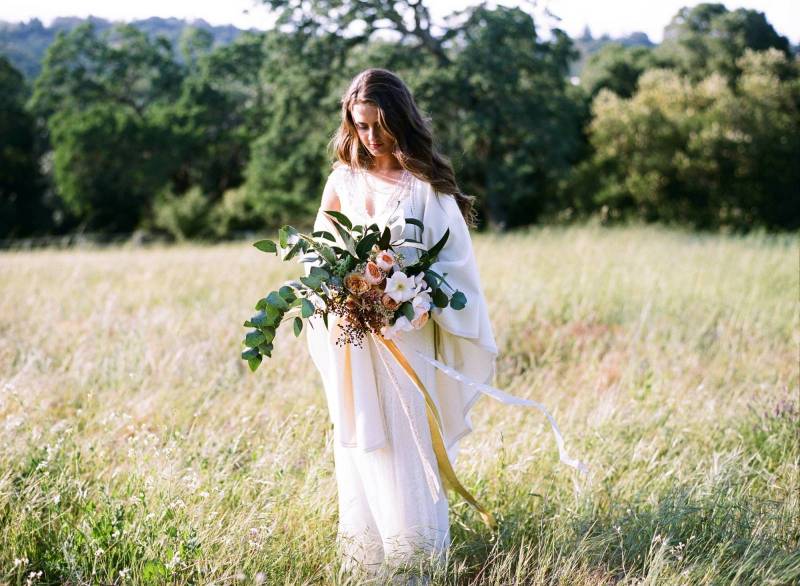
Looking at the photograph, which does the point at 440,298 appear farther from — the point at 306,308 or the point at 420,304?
the point at 306,308

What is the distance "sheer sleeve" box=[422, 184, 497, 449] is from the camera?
271 cm

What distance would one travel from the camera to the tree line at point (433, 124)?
671 inches

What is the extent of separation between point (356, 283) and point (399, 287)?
5.8 inches

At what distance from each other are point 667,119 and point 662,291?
14.3m

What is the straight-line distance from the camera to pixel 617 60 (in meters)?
26.5

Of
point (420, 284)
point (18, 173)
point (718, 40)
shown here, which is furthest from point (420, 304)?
point (718, 40)

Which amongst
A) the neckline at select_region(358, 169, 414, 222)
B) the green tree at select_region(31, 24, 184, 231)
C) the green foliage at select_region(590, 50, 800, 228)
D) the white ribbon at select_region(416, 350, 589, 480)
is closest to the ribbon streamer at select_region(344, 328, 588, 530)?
the white ribbon at select_region(416, 350, 589, 480)

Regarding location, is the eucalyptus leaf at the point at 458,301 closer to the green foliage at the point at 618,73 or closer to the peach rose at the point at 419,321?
the peach rose at the point at 419,321

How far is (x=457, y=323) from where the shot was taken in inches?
107

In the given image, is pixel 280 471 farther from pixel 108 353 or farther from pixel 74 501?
pixel 108 353

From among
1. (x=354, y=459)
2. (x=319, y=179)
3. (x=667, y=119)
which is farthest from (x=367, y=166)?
(x=667, y=119)

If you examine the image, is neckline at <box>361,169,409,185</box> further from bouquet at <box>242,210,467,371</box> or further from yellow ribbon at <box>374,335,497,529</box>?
yellow ribbon at <box>374,335,497,529</box>

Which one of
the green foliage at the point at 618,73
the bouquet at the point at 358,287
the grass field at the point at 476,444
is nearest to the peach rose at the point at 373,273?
the bouquet at the point at 358,287

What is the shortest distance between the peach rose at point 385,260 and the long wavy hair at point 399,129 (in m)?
0.48
